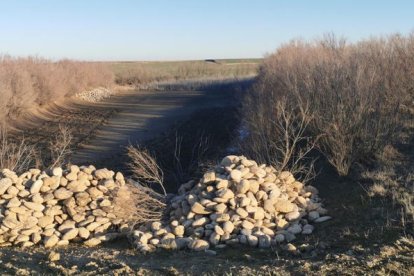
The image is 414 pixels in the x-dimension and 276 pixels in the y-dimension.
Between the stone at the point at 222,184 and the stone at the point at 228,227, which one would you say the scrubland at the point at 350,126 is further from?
the stone at the point at 228,227

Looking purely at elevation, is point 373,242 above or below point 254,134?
below

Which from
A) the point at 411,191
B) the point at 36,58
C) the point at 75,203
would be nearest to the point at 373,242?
the point at 411,191

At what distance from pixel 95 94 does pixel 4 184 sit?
3928 centimetres

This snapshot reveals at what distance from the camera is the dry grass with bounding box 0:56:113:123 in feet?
93.6

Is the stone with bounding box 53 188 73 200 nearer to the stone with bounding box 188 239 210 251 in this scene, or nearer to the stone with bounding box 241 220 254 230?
the stone with bounding box 188 239 210 251

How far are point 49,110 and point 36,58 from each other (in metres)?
9.86

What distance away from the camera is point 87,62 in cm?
5550

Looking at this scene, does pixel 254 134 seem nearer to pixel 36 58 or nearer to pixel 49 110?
pixel 49 110

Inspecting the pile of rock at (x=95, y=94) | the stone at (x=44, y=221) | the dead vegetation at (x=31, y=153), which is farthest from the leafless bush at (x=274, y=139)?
the pile of rock at (x=95, y=94)

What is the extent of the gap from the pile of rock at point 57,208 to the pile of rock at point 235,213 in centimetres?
89

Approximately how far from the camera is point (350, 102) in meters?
11.4

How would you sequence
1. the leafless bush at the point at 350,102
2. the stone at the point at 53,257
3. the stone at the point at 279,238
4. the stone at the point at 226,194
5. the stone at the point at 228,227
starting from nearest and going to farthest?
1. the stone at the point at 53,257
2. the stone at the point at 279,238
3. the stone at the point at 228,227
4. the stone at the point at 226,194
5. the leafless bush at the point at 350,102

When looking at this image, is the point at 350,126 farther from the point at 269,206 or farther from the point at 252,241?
the point at 252,241

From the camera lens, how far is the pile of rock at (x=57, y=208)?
8820 millimetres
